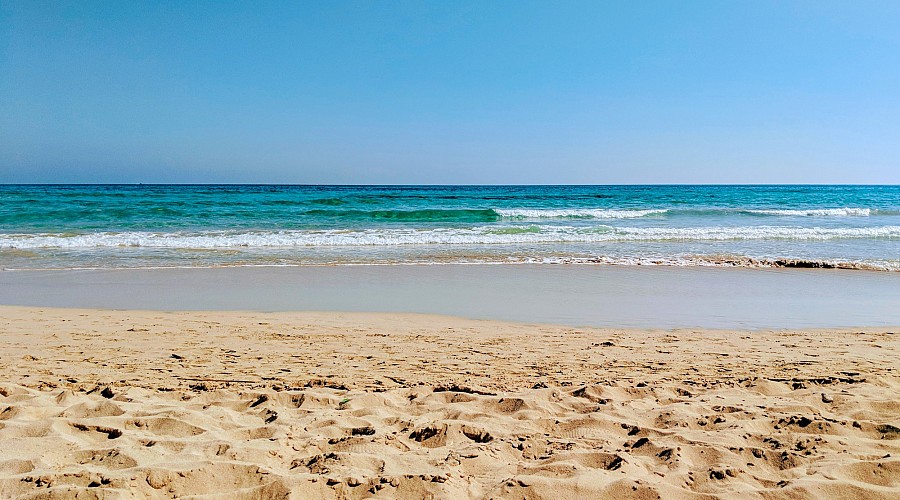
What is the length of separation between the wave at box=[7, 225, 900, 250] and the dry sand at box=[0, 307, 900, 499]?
1056cm

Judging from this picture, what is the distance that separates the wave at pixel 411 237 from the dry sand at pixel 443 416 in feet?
34.7

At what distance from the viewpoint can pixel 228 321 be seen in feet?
22.9

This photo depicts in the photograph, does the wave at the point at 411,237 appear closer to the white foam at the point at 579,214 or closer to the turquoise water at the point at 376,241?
the turquoise water at the point at 376,241

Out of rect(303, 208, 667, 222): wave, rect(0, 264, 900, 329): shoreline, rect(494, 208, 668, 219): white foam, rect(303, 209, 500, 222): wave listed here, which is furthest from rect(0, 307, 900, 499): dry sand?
rect(494, 208, 668, 219): white foam

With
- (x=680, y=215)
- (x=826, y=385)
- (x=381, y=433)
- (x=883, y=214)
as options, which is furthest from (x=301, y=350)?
(x=883, y=214)

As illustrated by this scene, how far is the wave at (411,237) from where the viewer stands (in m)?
16.0

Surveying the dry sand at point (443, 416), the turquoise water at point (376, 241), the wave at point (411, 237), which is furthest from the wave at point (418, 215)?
the dry sand at point (443, 416)

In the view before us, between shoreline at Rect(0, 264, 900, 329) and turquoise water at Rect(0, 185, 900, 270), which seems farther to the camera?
turquoise water at Rect(0, 185, 900, 270)

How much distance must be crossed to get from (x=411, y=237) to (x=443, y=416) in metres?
14.4

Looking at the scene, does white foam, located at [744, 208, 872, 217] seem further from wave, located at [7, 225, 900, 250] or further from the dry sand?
the dry sand

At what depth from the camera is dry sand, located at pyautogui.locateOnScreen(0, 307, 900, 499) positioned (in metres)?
2.84

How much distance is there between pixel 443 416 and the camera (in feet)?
12.2

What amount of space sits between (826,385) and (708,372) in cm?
86

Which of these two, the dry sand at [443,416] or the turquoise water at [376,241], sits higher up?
the dry sand at [443,416]
